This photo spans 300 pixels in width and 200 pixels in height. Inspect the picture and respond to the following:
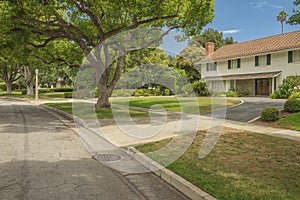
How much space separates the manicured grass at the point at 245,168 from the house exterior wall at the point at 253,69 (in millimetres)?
21231

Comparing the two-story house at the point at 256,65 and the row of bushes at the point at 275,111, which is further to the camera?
the two-story house at the point at 256,65

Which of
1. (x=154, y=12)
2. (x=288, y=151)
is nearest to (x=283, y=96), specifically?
(x=154, y=12)

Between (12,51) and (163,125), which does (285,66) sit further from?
(12,51)

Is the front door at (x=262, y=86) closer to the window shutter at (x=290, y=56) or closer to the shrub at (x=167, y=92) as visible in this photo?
the window shutter at (x=290, y=56)

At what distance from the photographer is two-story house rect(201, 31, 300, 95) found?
2631cm

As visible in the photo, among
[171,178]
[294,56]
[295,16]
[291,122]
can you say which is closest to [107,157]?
[171,178]

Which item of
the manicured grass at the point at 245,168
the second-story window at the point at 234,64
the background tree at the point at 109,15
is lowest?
the manicured grass at the point at 245,168

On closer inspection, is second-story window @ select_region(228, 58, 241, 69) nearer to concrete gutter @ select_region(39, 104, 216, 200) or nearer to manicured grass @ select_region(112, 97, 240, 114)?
manicured grass @ select_region(112, 97, 240, 114)

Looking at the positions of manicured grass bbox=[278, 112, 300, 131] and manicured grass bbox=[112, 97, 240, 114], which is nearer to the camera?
manicured grass bbox=[278, 112, 300, 131]

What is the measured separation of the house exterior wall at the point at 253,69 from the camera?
26200 millimetres

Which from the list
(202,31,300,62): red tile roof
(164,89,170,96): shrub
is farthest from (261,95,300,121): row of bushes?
(164,89,170,96): shrub

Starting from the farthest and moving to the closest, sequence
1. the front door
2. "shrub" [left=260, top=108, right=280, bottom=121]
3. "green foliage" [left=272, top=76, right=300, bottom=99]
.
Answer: the front door < "green foliage" [left=272, top=76, right=300, bottom=99] < "shrub" [left=260, top=108, right=280, bottom=121]

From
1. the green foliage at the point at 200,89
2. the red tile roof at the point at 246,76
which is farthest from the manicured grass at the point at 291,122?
the red tile roof at the point at 246,76

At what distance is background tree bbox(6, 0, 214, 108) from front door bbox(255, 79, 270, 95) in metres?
17.8
